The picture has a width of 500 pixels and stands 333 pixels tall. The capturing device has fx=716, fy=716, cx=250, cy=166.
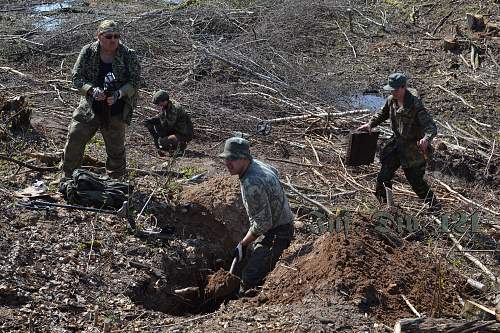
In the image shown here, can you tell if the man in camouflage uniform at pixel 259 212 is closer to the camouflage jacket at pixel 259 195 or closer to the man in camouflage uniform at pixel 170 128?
the camouflage jacket at pixel 259 195

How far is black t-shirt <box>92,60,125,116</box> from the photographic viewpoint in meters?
6.80

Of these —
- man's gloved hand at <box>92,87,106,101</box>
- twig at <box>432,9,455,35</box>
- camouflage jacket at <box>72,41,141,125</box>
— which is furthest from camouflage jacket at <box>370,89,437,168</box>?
twig at <box>432,9,455,35</box>

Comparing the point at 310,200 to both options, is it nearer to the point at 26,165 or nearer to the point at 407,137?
the point at 407,137

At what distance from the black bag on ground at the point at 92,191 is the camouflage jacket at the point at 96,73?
1.93 ft

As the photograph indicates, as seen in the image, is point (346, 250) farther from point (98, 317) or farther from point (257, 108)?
point (257, 108)

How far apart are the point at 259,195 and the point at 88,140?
237 cm

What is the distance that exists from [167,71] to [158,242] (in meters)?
6.71

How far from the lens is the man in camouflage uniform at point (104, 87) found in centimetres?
662

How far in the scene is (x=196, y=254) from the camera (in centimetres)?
650

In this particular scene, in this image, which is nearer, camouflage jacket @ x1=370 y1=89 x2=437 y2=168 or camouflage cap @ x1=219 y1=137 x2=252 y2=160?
camouflage cap @ x1=219 y1=137 x2=252 y2=160

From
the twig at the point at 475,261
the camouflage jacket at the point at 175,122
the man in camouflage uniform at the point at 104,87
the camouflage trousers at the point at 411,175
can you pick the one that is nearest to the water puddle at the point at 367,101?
the camouflage jacket at the point at 175,122

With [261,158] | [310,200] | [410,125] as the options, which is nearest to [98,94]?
[310,200]

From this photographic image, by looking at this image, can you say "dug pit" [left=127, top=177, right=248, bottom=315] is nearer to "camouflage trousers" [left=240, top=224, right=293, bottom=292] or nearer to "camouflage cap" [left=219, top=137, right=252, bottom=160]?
"camouflage trousers" [left=240, top=224, right=293, bottom=292]

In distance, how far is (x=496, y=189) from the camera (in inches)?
351
